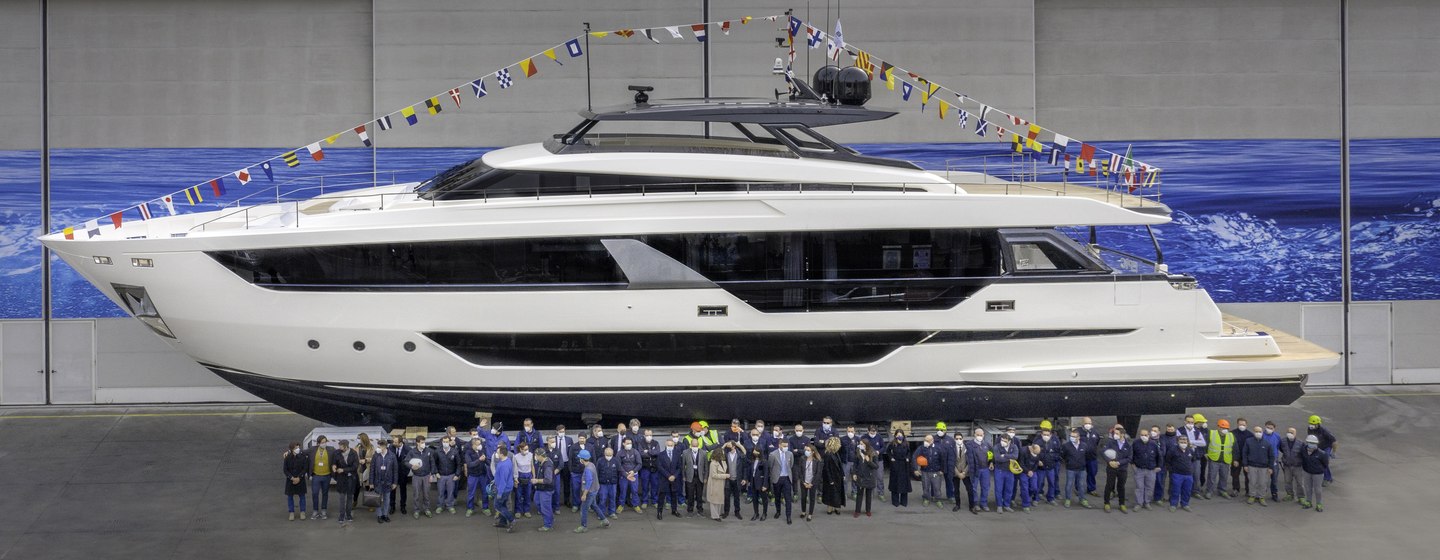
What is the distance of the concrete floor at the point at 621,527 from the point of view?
1218 cm

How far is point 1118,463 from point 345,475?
7.15 meters

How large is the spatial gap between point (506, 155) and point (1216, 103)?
32.0ft

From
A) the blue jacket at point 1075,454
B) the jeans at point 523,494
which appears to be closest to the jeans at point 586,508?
the jeans at point 523,494

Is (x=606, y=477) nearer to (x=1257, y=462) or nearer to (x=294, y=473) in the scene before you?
(x=294, y=473)

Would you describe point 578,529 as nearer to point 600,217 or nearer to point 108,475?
point 600,217

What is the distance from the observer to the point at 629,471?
43.0 ft

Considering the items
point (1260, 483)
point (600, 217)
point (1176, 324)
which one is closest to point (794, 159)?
point (600, 217)

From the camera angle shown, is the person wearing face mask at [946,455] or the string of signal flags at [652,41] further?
the string of signal flags at [652,41]

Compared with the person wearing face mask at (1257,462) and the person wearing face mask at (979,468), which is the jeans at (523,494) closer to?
the person wearing face mask at (979,468)

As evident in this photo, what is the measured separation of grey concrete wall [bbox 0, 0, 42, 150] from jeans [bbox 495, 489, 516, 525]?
913cm

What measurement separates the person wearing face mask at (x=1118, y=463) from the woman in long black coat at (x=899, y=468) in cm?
186

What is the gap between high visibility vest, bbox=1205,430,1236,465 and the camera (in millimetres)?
13633

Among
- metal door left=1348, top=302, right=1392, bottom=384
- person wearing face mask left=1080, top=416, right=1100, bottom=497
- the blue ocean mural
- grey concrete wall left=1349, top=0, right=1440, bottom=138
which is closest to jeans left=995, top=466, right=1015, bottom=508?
person wearing face mask left=1080, top=416, right=1100, bottom=497

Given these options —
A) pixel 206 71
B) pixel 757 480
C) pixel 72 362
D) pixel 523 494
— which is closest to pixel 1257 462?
pixel 757 480
